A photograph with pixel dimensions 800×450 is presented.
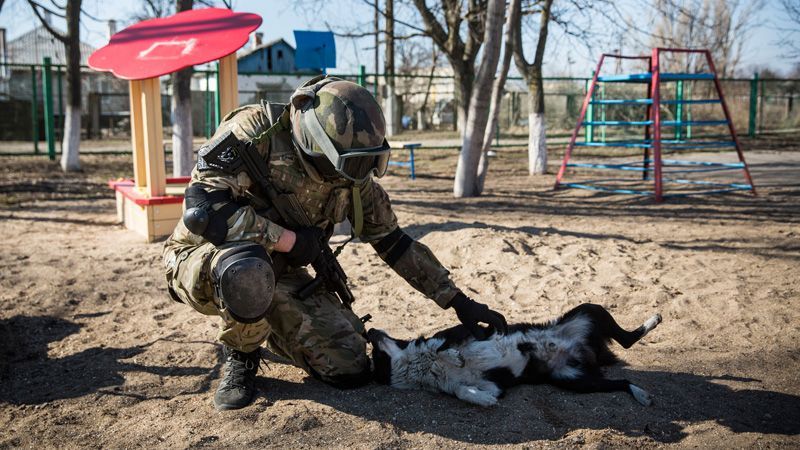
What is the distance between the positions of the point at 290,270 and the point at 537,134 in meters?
8.44

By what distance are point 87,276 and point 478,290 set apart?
2.80 m

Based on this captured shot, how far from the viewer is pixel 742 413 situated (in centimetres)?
275

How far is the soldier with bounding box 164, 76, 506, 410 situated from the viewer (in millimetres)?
2682

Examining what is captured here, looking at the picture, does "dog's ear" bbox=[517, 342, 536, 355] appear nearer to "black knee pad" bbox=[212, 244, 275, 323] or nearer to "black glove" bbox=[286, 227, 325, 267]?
"black glove" bbox=[286, 227, 325, 267]

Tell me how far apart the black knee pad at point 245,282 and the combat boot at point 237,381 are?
0.42 metres

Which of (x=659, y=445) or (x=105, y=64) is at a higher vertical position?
(x=105, y=64)

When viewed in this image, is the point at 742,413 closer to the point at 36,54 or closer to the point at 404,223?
the point at 404,223

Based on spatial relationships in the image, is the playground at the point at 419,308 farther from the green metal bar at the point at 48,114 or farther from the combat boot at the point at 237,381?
the green metal bar at the point at 48,114

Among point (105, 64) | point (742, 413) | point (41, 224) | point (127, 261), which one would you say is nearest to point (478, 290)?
point (742, 413)

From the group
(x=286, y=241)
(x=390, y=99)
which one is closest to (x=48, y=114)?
(x=390, y=99)

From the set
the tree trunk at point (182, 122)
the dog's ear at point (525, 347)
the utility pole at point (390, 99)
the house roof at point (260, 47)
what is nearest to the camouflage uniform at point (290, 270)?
the dog's ear at point (525, 347)

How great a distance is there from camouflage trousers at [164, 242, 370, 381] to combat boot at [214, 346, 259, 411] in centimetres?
13

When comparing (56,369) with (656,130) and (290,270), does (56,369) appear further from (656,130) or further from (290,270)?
(656,130)

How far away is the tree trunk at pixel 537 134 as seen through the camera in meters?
11.1
